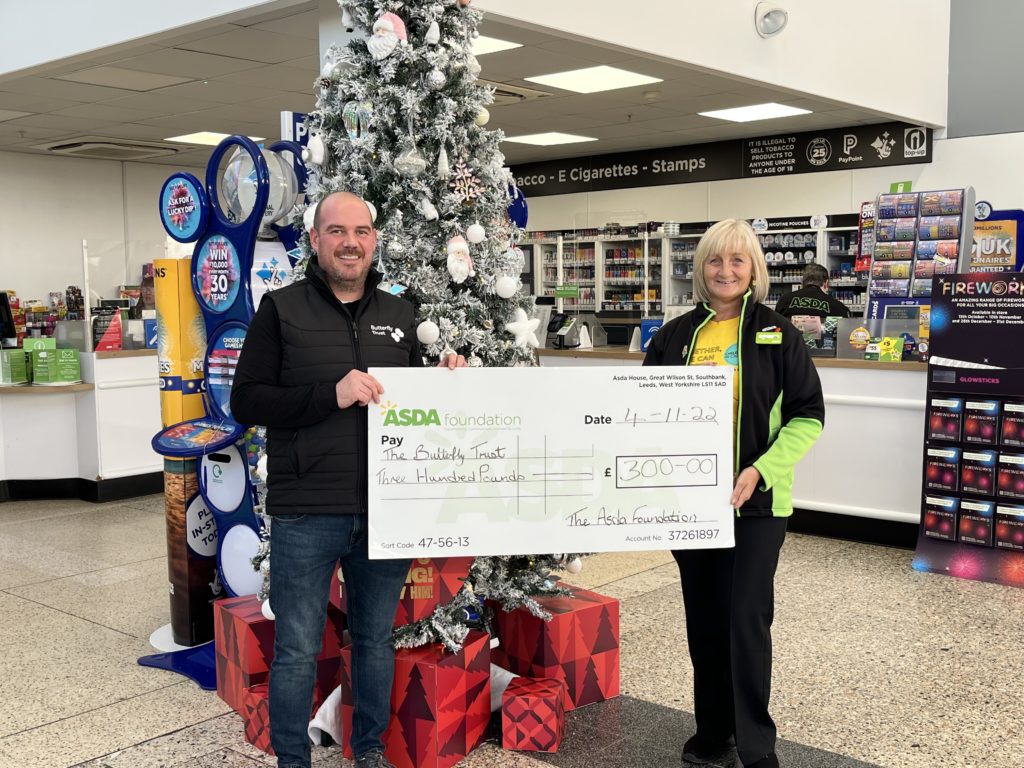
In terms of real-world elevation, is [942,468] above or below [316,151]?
below

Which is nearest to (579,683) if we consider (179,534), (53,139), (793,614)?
(793,614)

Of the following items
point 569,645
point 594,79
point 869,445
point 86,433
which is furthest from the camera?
point 594,79

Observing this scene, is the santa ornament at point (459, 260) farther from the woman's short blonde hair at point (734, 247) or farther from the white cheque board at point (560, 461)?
the woman's short blonde hair at point (734, 247)

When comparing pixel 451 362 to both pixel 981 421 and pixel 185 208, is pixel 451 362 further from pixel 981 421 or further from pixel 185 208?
pixel 981 421

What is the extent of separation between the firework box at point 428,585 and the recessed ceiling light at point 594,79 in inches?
200

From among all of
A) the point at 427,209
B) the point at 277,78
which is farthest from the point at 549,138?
the point at 427,209

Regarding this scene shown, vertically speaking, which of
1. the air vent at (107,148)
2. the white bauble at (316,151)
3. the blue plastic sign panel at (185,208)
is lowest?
the blue plastic sign panel at (185,208)

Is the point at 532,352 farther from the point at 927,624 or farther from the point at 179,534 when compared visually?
the point at 927,624

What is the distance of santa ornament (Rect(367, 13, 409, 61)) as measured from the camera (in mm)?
2928

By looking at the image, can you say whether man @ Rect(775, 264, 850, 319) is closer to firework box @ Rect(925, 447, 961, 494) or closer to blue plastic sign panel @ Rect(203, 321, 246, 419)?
firework box @ Rect(925, 447, 961, 494)

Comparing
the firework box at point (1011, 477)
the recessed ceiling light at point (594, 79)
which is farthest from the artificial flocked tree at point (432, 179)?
the recessed ceiling light at point (594, 79)

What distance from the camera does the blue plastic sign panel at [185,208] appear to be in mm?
3812

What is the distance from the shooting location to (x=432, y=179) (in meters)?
3.05

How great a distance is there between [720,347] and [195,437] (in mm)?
2101
